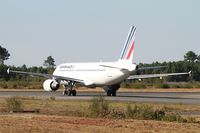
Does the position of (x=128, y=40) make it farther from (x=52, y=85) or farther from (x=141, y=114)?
(x=141, y=114)

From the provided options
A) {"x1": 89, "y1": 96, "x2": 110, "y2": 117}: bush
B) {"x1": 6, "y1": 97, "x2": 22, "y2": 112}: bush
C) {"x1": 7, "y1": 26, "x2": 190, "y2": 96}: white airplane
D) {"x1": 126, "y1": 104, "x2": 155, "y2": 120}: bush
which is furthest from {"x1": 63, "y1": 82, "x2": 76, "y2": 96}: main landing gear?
{"x1": 126, "y1": 104, "x2": 155, "y2": 120}: bush

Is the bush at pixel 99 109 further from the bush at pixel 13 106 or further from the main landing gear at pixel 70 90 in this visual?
the main landing gear at pixel 70 90

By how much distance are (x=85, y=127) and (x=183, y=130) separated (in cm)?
379

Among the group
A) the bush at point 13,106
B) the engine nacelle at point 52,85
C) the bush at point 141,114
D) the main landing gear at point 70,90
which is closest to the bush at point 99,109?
the bush at point 141,114

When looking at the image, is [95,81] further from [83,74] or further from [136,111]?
[136,111]

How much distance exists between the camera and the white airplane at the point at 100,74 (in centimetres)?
5738

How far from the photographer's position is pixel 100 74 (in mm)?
60438

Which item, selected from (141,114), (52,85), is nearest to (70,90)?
(52,85)

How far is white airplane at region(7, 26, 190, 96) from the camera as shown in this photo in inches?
2259

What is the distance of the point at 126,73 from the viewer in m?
56.8

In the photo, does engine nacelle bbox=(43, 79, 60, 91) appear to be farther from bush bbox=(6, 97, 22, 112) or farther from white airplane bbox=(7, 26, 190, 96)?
bush bbox=(6, 97, 22, 112)

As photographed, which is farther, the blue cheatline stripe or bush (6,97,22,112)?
the blue cheatline stripe

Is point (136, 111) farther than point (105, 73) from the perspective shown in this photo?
No

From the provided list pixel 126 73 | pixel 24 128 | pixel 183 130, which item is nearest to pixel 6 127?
pixel 24 128
